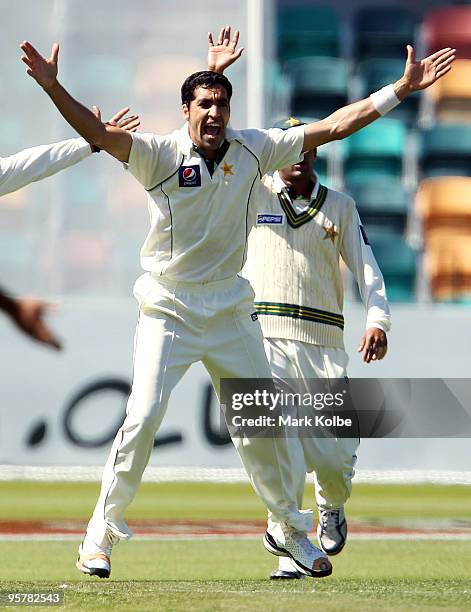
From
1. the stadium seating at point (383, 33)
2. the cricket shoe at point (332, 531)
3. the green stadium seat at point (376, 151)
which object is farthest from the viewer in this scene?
the stadium seating at point (383, 33)

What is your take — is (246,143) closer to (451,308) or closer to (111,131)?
(111,131)

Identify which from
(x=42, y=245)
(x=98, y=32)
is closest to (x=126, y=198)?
(x=42, y=245)

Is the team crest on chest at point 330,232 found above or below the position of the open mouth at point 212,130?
below

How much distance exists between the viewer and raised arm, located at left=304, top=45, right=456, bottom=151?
5535 millimetres

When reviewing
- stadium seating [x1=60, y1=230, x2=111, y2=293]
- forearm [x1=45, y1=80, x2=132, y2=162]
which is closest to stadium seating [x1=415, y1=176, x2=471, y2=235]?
stadium seating [x1=60, y1=230, x2=111, y2=293]

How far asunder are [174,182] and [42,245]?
8854mm

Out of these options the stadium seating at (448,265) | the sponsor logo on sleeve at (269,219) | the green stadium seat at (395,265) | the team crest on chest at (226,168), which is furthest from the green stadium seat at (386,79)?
the team crest on chest at (226,168)

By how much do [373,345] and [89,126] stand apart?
1.81 metres

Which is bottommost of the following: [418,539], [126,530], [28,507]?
[28,507]

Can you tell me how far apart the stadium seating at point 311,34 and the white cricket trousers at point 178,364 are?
47.7ft

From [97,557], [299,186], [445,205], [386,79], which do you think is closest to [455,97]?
[386,79]

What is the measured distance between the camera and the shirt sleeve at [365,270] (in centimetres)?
660

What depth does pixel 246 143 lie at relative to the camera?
5.64m

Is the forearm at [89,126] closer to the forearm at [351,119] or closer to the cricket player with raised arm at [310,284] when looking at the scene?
the forearm at [351,119]
